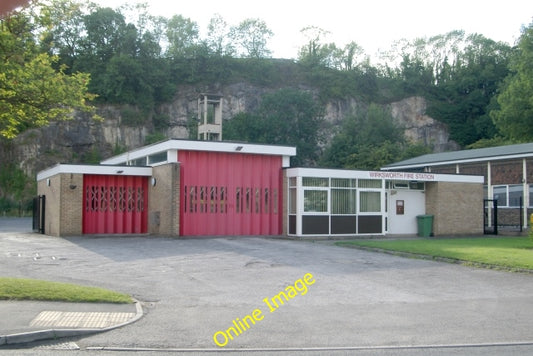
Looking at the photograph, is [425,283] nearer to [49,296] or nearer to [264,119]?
[49,296]

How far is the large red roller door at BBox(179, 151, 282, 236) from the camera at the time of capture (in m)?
24.4

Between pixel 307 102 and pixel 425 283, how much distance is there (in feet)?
177

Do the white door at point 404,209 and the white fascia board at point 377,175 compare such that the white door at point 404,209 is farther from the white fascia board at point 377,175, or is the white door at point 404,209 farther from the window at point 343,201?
the window at point 343,201

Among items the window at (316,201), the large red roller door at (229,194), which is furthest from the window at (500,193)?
the large red roller door at (229,194)

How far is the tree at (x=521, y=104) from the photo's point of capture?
2231 inches

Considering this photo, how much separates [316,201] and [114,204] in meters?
9.05

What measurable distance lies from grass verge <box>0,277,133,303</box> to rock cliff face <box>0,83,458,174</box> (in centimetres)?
5305

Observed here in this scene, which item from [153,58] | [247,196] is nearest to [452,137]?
[153,58]

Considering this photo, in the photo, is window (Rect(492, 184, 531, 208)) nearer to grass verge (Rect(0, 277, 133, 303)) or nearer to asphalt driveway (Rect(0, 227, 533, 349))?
asphalt driveway (Rect(0, 227, 533, 349))

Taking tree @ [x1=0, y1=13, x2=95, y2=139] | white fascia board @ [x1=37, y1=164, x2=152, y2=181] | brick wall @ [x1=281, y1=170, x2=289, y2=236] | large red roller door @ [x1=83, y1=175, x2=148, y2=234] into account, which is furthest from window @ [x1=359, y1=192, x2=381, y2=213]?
tree @ [x1=0, y1=13, x2=95, y2=139]

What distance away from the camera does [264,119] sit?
6562cm

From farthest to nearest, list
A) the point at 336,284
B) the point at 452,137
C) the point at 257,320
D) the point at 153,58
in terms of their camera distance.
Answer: the point at 452,137 → the point at 153,58 → the point at 336,284 → the point at 257,320

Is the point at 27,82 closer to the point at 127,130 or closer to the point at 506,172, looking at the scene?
the point at 506,172

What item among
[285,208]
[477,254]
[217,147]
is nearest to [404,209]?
[285,208]
